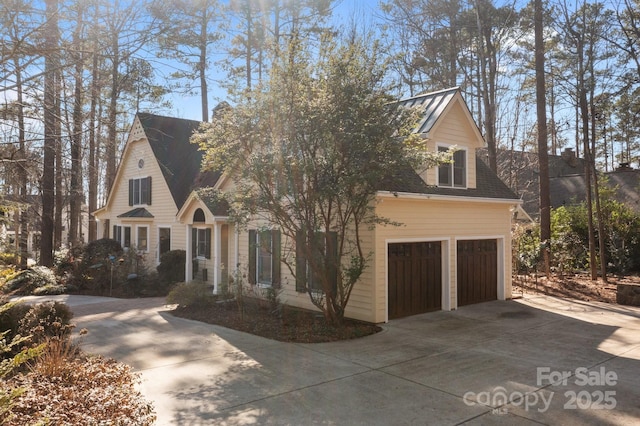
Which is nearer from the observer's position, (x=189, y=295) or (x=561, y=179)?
(x=189, y=295)

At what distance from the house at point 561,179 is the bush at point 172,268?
16.8m

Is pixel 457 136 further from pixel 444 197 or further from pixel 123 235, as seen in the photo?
pixel 123 235

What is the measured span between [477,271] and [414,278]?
2.76 meters

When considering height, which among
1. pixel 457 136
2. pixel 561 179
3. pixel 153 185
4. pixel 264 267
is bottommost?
pixel 264 267

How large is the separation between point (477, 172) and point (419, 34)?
444 inches

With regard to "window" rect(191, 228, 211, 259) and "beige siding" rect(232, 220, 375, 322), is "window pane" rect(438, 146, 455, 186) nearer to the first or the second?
"beige siding" rect(232, 220, 375, 322)

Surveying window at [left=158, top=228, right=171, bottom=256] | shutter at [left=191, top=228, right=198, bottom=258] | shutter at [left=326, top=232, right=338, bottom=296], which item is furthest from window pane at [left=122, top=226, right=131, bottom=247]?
shutter at [left=326, top=232, right=338, bottom=296]

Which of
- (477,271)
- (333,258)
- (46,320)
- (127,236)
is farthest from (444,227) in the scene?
(127,236)

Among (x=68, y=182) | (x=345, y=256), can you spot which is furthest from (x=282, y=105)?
(x=68, y=182)

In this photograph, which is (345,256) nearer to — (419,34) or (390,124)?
(390,124)

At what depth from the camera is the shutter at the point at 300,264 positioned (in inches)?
382

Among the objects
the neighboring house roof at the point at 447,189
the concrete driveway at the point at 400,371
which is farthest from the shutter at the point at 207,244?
the neighboring house roof at the point at 447,189

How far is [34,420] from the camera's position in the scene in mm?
4551

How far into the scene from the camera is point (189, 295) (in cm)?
1205
